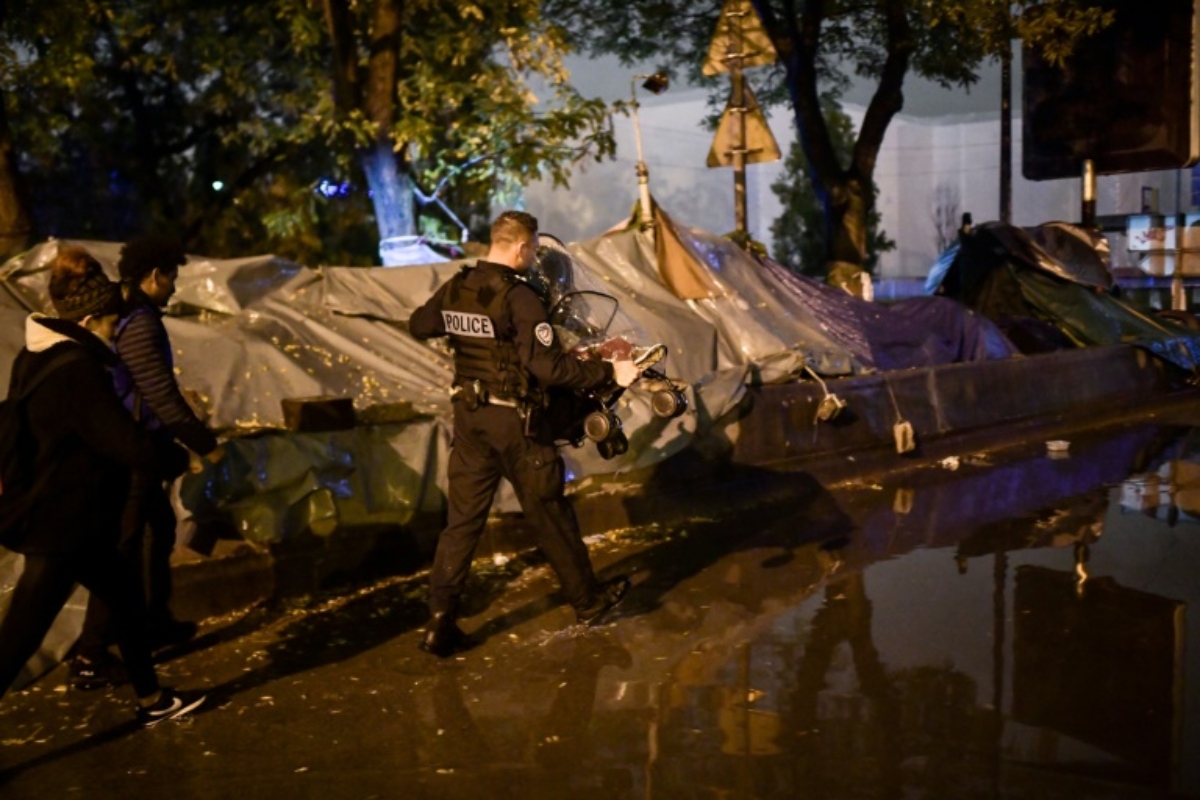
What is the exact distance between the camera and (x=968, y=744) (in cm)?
457

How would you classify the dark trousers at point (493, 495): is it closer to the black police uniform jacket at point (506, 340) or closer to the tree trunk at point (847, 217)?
the black police uniform jacket at point (506, 340)

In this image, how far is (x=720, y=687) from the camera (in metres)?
5.27

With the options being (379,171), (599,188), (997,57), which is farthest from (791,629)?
(599,188)

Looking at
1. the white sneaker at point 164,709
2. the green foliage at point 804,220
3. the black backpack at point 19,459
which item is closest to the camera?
the black backpack at point 19,459

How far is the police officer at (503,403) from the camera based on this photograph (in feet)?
17.9

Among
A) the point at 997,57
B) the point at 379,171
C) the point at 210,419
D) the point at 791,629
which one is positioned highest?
the point at 997,57

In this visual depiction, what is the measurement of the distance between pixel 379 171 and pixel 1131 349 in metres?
7.67

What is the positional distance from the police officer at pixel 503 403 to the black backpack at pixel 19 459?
1.63 m

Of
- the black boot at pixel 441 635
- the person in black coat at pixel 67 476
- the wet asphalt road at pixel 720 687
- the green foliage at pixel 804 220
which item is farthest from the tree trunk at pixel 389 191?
the green foliage at pixel 804 220

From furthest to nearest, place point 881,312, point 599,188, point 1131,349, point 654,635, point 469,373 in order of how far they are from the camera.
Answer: point 599,188 < point 1131,349 < point 881,312 < point 654,635 < point 469,373

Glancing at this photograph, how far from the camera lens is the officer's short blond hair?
5609 mm

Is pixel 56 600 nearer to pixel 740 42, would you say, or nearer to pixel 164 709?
pixel 164 709

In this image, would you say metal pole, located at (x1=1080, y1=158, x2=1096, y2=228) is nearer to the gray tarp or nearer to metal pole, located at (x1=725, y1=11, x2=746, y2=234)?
metal pole, located at (x1=725, y1=11, x2=746, y2=234)

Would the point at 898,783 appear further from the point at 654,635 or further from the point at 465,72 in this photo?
the point at 465,72
